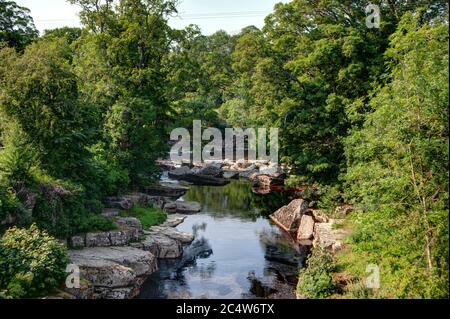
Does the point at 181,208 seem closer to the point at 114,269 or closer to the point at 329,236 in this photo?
the point at 329,236

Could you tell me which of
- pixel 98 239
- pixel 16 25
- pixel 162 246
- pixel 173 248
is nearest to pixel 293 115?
pixel 173 248

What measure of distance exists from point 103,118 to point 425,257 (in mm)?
24129

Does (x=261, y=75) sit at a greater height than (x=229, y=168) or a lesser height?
greater

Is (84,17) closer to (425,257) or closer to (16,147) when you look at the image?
(16,147)

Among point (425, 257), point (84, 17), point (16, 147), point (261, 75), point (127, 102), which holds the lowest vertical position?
point (425, 257)

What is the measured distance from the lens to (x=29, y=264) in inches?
615

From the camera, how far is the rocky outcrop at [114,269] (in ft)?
60.8

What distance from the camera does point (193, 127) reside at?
141 ft

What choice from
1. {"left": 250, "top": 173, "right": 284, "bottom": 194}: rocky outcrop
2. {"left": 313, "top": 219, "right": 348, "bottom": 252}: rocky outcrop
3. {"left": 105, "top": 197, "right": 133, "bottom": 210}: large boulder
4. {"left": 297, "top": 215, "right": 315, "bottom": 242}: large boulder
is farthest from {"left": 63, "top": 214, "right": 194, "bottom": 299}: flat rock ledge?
{"left": 250, "top": 173, "right": 284, "bottom": 194}: rocky outcrop

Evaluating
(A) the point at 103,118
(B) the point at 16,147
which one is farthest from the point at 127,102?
(B) the point at 16,147

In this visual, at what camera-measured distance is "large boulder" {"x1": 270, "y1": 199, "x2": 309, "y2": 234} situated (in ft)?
98.3

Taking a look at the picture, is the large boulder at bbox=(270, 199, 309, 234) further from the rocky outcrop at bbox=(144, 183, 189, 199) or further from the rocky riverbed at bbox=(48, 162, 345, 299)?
the rocky outcrop at bbox=(144, 183, 189, 199)

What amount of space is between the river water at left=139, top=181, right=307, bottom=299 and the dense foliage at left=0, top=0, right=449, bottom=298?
3.24 meters

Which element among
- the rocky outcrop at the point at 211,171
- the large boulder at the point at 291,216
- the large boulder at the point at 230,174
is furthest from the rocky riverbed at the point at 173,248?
the large boulder at the point at 230,174
